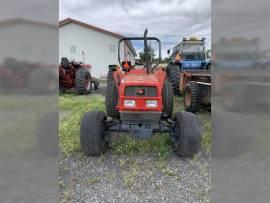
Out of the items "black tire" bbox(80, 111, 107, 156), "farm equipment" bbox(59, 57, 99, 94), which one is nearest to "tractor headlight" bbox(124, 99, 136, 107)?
"black tire" bbox(80, 111, 107, 156)

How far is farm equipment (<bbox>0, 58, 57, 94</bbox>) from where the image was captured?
41.5 inches

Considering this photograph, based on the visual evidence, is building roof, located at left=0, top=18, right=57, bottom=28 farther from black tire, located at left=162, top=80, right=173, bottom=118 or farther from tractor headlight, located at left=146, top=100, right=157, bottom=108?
black tire, located at left=162, top=80, right=173, bottom=118

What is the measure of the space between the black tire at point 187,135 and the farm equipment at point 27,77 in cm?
251

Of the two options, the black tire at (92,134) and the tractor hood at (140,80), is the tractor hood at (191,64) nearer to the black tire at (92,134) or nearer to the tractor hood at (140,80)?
the tractor hood at (140,80)

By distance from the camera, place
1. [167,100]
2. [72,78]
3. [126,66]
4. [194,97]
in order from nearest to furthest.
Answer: [167,100], [126,66], [194,97], [72,78]

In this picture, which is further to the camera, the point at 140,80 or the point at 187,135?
the point at 140,80

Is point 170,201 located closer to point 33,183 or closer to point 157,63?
point 33,183

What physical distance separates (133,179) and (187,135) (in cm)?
86

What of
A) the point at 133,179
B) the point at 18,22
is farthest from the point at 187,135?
the point at 18,22

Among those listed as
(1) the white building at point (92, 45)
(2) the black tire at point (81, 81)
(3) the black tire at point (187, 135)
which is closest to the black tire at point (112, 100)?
(3) the black tire at point (187, 135)

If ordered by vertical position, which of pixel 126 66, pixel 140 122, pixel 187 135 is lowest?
pixel 187 135

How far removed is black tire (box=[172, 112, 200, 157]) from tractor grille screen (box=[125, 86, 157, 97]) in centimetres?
47

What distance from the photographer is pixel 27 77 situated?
1.12 m

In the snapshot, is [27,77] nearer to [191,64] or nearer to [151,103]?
[151,103]
